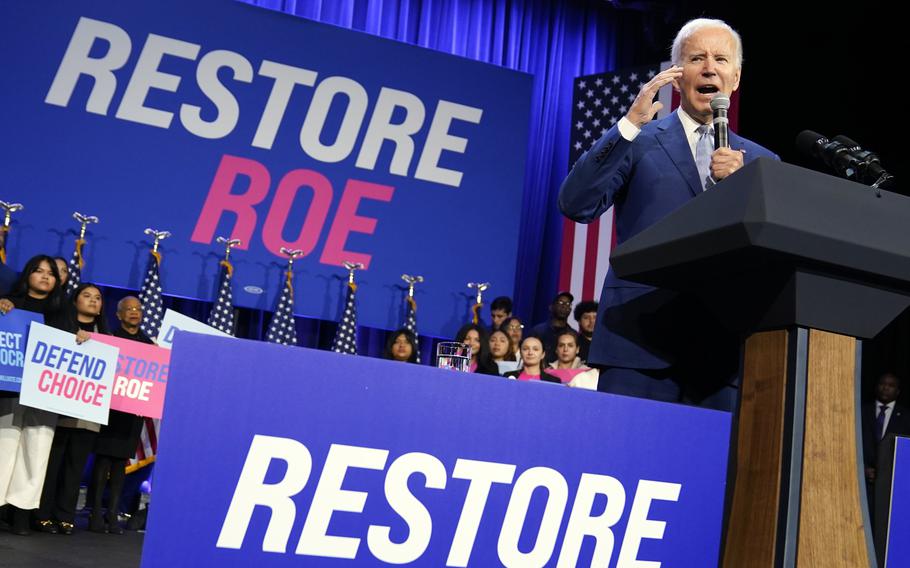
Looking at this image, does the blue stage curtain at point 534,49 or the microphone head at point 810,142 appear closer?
the microphone head at point 810,142

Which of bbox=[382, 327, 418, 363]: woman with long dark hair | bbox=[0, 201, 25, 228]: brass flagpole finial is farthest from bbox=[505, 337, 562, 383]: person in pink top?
bbox=[0, 201, 25, 228]: brass flagpole finial

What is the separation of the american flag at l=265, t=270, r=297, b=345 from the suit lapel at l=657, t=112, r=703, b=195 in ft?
18.2

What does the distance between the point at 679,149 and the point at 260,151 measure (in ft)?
19.6

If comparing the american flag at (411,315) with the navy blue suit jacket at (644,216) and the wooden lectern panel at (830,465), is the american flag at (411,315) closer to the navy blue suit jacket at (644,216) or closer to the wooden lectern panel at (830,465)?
the navy blue suit jacket at (644,216)

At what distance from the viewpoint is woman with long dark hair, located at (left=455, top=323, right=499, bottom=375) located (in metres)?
6.71

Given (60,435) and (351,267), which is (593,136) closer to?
(351,267)

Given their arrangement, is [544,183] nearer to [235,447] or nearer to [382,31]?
[382,31]

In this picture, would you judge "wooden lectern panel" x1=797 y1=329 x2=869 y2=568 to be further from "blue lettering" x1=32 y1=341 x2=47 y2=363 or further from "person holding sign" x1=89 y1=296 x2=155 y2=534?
"person holding sign" x1=89 y1=296 x2=155 y2=534

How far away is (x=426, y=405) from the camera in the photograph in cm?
149

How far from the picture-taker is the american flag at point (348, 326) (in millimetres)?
7508

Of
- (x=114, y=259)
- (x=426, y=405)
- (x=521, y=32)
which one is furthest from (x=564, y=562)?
(x=521, y=32)

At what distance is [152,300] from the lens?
6938 millimetres

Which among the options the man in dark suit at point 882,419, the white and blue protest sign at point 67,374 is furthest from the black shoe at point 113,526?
the man in dark suit at point 882,419

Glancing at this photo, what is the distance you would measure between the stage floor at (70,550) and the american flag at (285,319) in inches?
81.9
